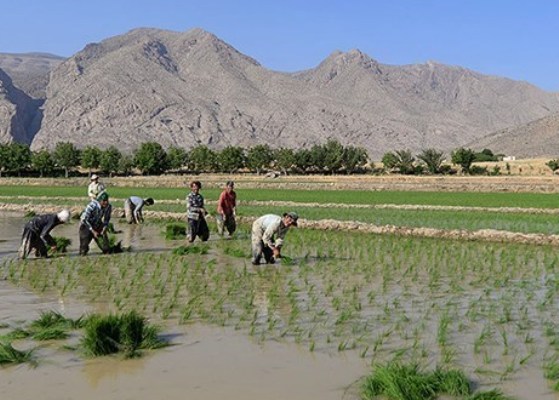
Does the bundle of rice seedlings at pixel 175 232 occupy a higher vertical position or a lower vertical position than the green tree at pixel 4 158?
lower

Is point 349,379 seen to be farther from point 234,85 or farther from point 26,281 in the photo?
point 234,85

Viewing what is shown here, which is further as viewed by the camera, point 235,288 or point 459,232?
point 459,232

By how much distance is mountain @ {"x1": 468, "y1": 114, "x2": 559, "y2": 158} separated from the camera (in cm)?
11319

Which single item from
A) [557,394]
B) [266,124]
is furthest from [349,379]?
[266,124]

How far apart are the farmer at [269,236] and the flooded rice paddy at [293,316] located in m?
0.32

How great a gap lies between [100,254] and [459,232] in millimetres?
9578

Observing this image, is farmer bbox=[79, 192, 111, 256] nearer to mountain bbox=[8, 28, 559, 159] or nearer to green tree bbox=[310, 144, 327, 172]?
green tree bbox=[310, 144, 327, 172]

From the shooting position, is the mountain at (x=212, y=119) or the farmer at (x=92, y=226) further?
the mountain at (x=212, y=119)

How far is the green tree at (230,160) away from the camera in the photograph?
334ft

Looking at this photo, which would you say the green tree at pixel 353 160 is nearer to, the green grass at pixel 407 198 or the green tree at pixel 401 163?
the green tree at pixel 401 163

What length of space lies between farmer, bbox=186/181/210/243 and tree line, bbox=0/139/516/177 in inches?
2898

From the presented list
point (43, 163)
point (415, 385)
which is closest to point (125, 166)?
point (43, 163)

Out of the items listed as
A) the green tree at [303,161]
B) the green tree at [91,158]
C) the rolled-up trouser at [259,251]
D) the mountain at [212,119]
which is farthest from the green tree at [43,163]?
the rolled-up trouser at [259,251]

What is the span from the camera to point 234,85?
656 ft
